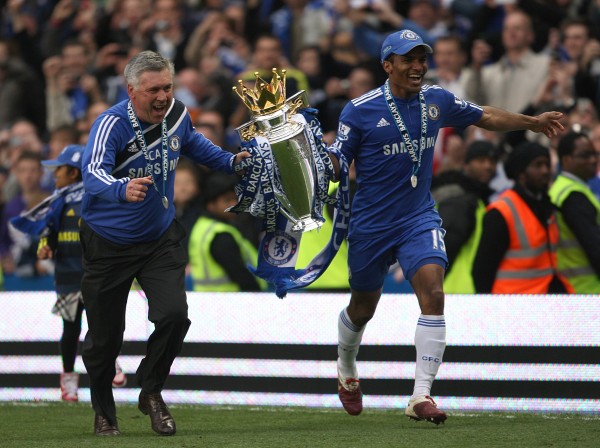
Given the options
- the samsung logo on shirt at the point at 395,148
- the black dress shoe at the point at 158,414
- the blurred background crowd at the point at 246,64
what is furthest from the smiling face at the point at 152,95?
the blurred background crowd at the point at 246,64

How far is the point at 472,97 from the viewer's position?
43.5 ft

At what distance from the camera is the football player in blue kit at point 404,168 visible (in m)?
7.88

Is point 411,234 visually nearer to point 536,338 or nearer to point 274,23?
point 536,338

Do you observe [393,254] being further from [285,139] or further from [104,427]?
[104,427]

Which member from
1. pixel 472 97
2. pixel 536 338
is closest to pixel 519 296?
pixel 536 338

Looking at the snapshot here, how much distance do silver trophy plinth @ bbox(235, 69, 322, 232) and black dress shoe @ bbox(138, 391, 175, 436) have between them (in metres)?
1.42

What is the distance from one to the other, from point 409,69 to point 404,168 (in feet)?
2.06

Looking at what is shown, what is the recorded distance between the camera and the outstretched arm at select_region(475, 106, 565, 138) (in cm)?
831

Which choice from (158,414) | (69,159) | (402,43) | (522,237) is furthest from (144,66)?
(522,237)

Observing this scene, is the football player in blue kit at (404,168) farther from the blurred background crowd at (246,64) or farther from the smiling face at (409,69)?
the blurred background crowd at (246,64)

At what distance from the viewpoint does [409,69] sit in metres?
8.05

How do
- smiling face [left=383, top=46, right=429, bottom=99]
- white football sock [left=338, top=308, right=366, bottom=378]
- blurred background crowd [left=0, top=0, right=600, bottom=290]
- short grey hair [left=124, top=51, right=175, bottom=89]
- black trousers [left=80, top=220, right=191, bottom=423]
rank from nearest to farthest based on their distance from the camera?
short grey hair [left=124, top=51, right=175, bottom=89], black trousers [left=80, top=220, right=191, bottom=423], smiling face [left=383, top=46, right=429, bottom=99], white football sock [left=338, top=308, right=366, bottom=378], blurred background crowd [left=0, top=0, right=600, bottom=290]

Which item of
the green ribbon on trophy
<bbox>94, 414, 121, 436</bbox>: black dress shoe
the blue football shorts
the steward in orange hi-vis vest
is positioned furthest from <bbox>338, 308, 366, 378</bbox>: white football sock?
<bbox>94, 414, 121, 436</bbox>: black dress shoe

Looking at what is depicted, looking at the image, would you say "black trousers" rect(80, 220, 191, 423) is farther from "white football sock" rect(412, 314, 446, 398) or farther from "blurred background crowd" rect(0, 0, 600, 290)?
"blurred background crowd" rect(0, 0, 600, 290)
